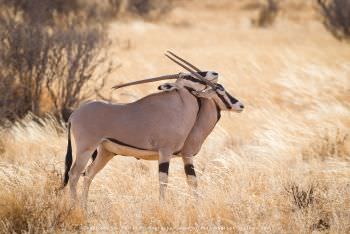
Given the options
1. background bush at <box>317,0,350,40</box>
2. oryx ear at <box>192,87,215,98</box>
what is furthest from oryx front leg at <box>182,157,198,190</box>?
background bush at <box>317,0,350,40</box>

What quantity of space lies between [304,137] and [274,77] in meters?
4.99

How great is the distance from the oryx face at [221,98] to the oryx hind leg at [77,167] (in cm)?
115

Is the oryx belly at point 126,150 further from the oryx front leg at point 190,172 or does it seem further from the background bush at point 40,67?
the background bush at point 40,67

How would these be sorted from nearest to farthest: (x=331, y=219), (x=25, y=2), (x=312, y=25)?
1. (x=331, y=219)
2. (x=25, y=2)
3. (x=312, y=25)

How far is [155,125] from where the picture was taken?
6527 millimetres

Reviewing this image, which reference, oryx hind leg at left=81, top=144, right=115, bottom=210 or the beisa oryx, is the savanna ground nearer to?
oryx hind leg at left=81, top=144, right=115, bottom=210

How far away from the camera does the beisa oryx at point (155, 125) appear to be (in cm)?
651

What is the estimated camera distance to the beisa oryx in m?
6.51

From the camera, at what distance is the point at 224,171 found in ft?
26.1

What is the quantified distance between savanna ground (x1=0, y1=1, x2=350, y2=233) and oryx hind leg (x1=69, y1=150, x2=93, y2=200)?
0.18 meters

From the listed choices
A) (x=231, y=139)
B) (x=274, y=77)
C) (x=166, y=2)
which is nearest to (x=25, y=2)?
(x=274, y=77)

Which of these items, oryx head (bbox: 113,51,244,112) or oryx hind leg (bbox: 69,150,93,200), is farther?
oryx head (bbox: 113,51,244,112)

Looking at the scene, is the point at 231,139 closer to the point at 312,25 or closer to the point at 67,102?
the point at 67,102

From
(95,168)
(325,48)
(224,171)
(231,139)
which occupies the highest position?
(95,168)
